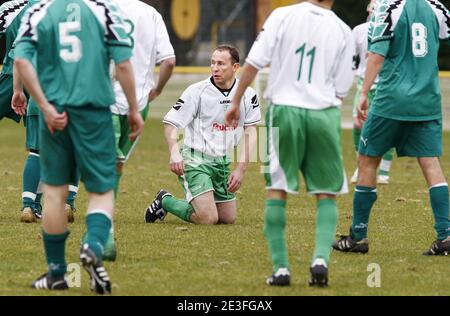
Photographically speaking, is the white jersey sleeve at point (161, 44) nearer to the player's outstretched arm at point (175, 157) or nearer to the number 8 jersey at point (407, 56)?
the player's outstretched arm at point (175, 157)

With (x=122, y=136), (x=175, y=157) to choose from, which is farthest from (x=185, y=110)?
(x=122, y=136)

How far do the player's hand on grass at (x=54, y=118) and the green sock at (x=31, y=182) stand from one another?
3.54m

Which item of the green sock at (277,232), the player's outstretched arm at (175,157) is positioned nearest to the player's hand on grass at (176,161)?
the player's outstretched arm at (175,157)

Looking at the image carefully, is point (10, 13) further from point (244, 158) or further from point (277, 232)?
point (277, 232)

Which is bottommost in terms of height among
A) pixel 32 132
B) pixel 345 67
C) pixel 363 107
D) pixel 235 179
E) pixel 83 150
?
pixel 235 179

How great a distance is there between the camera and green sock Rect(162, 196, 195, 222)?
33.9 ft

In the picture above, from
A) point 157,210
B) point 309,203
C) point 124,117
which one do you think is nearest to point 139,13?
point 124,117

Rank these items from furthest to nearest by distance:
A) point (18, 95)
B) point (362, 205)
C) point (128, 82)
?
point (18, 95) → point (362, 205) → point (128, 82)

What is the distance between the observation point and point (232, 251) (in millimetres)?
8641

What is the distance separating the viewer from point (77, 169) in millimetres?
6965

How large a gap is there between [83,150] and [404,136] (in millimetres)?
2826

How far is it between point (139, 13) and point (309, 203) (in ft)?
13.3

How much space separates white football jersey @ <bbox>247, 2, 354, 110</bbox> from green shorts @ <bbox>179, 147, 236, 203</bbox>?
3287 millimetres

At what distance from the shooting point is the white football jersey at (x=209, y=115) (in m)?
10.1
